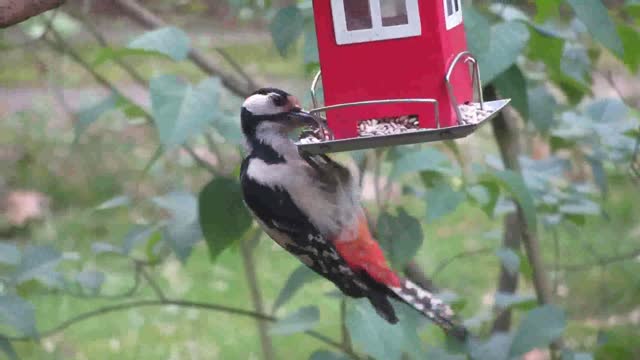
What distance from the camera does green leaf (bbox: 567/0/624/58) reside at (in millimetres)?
1870

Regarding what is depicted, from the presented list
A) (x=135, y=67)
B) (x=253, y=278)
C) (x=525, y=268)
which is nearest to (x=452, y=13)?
(x=525, y=268)

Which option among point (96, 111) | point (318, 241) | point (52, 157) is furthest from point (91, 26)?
point (52, 157)

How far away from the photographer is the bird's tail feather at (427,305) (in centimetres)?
226

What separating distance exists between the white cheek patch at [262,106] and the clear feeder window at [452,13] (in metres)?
0.35

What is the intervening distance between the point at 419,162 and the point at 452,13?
1.33 ft

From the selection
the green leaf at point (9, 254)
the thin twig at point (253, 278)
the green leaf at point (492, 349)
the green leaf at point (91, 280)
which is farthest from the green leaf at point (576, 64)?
the green leaf at point (9, 254)

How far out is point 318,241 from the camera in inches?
83.7

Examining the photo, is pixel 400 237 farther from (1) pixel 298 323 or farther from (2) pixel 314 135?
(2) pixel 314 135

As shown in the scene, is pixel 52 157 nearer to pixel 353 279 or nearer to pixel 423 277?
pixel 423 277

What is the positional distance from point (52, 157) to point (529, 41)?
15.8 ft

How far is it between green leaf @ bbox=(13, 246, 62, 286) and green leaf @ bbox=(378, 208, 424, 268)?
72cm

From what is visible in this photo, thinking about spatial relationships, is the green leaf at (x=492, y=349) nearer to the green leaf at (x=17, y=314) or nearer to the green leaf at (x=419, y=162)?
the green leaf at (x=419, y=162)

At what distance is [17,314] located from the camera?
2.12 metres

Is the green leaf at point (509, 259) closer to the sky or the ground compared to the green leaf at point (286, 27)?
closer to the ground
